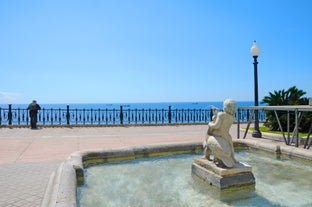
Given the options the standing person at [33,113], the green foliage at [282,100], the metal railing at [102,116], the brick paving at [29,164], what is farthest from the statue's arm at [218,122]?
the standing person at [33,113]

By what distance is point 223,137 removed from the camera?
5.50 m

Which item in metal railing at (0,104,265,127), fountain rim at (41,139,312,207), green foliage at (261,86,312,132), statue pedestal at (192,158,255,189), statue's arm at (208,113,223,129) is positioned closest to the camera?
fountain rim at (41,139,312,207)

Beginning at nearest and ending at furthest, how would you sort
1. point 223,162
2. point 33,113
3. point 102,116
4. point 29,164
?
point 223,162 < point 29,164 < point 33,113 < point 102,116

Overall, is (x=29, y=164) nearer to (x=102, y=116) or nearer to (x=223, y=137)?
(x=223, y=137)

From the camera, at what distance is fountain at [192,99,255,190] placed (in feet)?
16.6

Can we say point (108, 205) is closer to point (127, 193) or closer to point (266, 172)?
point (127, 193)

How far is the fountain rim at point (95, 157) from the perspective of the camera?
12.7 feet

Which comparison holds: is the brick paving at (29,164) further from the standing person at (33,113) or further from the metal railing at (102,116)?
the metal railing at (102,116)

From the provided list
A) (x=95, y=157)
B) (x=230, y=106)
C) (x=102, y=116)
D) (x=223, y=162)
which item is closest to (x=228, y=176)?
(x=223, y=162)

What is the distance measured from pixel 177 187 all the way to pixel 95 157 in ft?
8.01

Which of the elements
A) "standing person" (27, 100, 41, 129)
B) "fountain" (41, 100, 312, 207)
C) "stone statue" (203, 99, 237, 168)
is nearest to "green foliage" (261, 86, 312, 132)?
"fountain" (41, 100, 312, 207)

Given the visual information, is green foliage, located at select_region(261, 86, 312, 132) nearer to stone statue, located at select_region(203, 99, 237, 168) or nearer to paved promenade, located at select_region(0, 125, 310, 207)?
paved promenade, located at select_region(0, 125, 310, 207)

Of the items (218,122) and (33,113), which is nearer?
(218,122)

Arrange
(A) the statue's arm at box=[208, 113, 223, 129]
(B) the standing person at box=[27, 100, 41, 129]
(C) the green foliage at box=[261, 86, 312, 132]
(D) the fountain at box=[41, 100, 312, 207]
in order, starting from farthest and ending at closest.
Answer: (B) the standing person at box=[27, 100, 41, 129] → (C) the green foliage at box=[261, 86, 312, 132] → (A) the statue's arm at box=[208, 113, 223, 129] → (D) the fountain at box=[41, 100, 312, 207]
